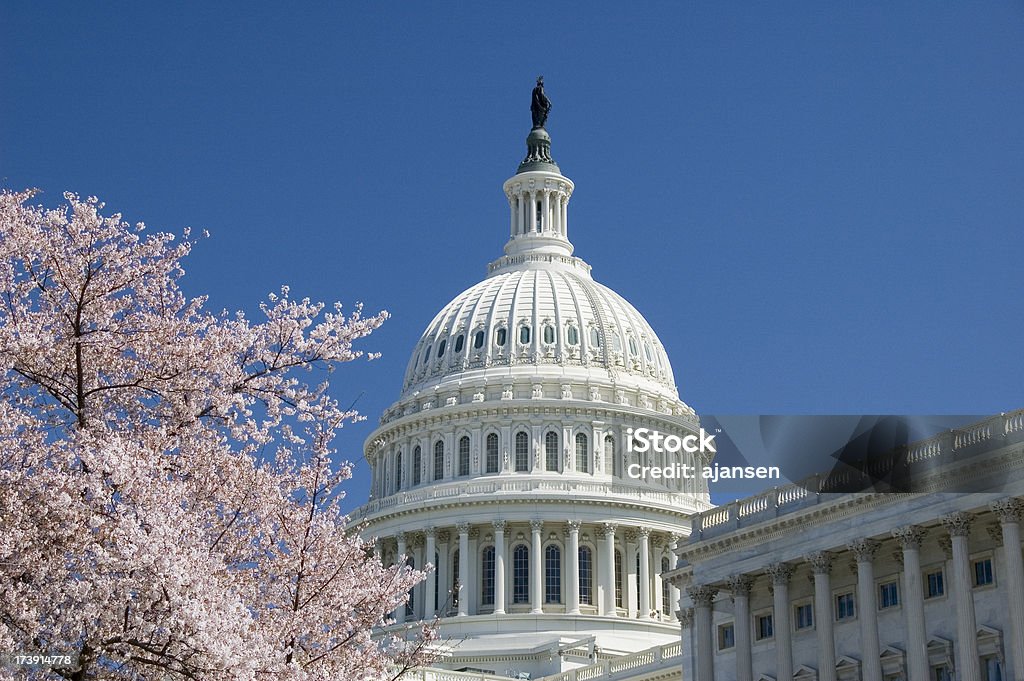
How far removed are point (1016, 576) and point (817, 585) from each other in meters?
10.0

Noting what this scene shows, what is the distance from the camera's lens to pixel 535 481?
393 ft

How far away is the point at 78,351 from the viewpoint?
21.7 meters

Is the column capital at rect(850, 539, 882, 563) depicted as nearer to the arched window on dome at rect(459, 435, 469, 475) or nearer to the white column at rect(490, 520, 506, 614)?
the white column at rect(490, 520, 506, 614)

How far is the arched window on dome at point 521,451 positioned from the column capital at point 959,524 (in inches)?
2810

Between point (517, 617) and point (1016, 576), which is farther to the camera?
point (517, 617)

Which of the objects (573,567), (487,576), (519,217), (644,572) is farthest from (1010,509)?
(519,217)

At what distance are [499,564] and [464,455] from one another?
11.0m

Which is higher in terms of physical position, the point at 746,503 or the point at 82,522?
the point at 746,503

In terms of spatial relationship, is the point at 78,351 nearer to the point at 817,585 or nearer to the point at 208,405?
the point at 208,405

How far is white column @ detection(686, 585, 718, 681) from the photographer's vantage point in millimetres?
66125

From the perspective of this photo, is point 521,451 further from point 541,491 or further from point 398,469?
point 398,469

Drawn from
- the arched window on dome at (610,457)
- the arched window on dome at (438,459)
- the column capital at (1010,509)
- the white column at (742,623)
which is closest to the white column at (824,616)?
the white column at (742,623)

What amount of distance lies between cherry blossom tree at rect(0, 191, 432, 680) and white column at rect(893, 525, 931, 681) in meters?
32.3

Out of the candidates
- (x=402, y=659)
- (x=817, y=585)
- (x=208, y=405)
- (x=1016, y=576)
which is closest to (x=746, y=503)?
(x=817, y=585)
